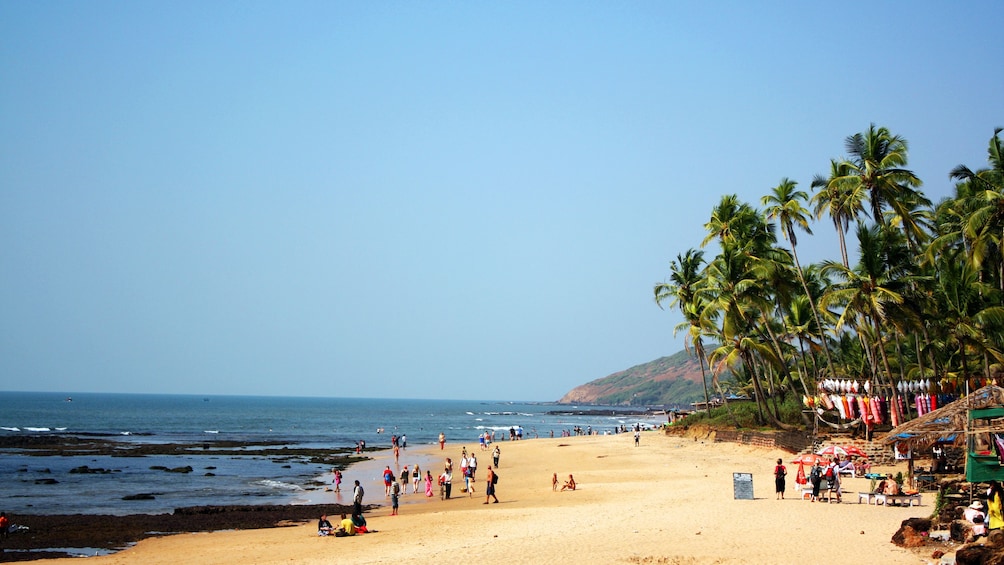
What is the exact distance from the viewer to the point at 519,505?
25.9 m

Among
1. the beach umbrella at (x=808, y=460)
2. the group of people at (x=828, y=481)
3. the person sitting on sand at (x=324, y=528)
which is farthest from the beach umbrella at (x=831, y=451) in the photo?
the person sitting on sand at (x=324, y=528)

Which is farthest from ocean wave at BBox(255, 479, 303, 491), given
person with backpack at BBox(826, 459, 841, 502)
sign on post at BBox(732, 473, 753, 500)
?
person with backpack at BBox(826, 459, 841, 502)

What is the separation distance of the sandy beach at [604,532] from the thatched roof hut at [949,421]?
2.03 meters

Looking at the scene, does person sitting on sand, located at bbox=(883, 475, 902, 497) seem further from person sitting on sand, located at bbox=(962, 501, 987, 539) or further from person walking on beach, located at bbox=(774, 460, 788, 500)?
person sitting on sand, located at bbox=(962, 501, 987, 539)

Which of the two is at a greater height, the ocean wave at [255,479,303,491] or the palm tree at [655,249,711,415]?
the palm tree at [655,249,711,415]

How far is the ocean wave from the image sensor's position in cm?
3700

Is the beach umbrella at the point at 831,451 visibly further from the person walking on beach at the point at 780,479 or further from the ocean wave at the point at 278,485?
the ocean wave at the point at 278,485

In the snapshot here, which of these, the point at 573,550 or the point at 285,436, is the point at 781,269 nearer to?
the point at 573,550

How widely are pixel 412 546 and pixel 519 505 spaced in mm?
8316

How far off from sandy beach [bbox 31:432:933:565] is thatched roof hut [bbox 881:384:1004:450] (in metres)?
2.03

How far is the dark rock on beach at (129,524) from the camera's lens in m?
21.8

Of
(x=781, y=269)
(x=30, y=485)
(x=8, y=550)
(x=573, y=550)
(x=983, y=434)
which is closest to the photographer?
(x=983, y=434)

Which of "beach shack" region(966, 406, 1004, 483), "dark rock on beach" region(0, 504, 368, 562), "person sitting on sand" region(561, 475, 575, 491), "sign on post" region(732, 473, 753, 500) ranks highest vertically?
"beach shack" region(966, 406, 1004, 483)

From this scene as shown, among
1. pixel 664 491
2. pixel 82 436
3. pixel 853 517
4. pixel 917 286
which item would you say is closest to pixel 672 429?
pixel 917 286
